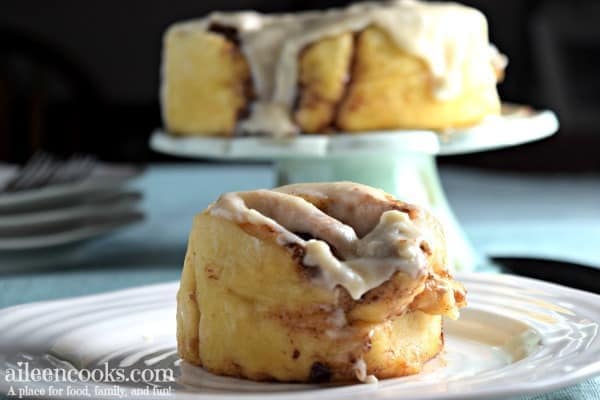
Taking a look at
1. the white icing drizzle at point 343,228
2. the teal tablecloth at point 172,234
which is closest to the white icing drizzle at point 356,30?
the teal tablecloth at point 172,234

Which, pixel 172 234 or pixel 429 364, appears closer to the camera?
pixel 429 364

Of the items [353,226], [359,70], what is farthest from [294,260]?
[359,70]

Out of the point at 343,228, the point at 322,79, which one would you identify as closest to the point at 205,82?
the point at 322,79

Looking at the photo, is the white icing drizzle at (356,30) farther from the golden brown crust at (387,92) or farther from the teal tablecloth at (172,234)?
the teal tablecloth at (172,234)

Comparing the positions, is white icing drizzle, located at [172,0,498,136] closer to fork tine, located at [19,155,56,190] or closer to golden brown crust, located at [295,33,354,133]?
golden brown crust, located at [295,33,354,133]

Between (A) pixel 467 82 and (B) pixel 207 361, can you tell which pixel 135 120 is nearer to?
(A) pixel 467 82

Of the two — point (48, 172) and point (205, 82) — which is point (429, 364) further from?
point (48, 172)
